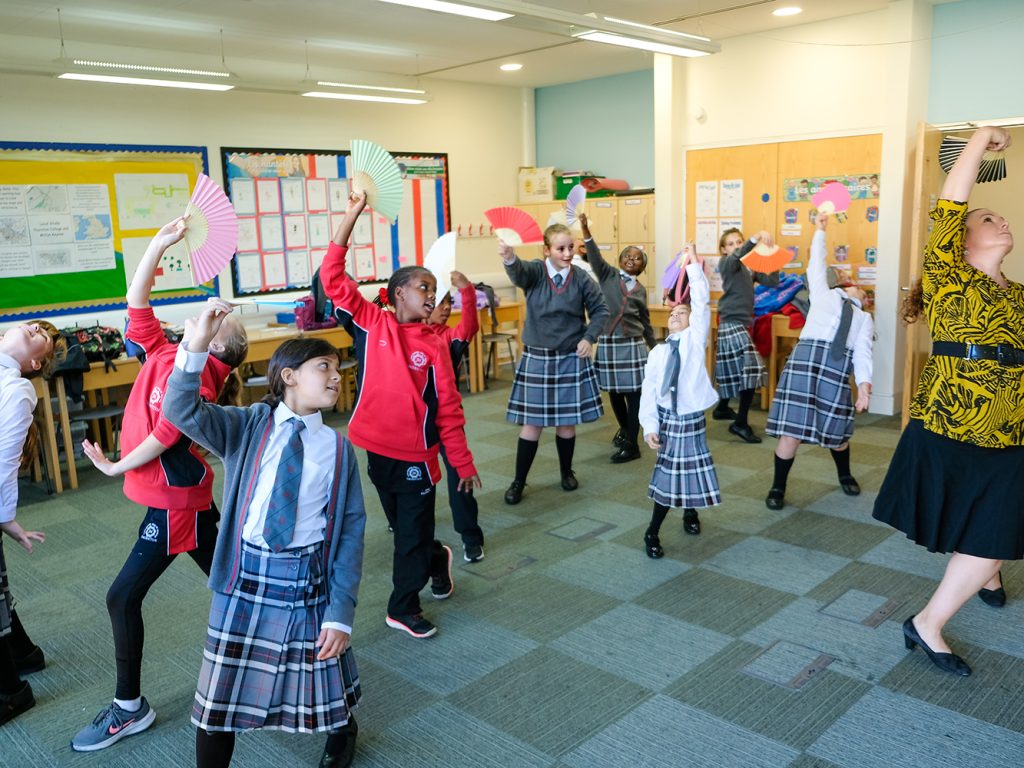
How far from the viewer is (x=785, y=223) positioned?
6.79 metres

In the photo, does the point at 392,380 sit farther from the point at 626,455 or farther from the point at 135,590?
the point at 626,455

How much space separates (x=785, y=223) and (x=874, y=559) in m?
3.78

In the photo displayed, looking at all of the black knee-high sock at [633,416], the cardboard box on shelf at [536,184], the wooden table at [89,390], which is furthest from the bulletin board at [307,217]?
the black knee-high sock at [633,416]

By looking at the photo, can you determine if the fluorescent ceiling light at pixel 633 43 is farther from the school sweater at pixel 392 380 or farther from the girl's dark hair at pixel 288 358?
the girl's dark hair at pixel 288 358

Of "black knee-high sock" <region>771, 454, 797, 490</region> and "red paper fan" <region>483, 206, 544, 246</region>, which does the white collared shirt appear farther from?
"black knee-high sock" <region>771, 454, 797, 490</region>

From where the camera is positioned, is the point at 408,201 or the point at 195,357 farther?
the point at 408,201

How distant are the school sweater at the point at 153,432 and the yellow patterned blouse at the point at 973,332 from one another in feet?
7.20

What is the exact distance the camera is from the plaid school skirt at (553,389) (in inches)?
179

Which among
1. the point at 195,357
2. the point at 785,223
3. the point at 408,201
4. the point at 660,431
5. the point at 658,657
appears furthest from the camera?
the point at 408,201

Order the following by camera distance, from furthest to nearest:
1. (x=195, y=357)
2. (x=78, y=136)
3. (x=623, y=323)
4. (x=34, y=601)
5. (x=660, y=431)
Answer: (x=78, y=136) → (x=623, y=323) → (x=660, y=431) → (x=34, y=601) → (x=195, y=357)

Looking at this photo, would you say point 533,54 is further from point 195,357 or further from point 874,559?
point 195,357

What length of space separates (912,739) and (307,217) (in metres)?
6.57

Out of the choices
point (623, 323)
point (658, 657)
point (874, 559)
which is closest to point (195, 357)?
point (658, 657)

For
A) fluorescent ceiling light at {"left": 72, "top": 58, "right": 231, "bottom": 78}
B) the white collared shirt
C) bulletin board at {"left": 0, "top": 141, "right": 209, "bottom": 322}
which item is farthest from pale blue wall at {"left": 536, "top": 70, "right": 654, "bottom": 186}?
the white collared shirt
